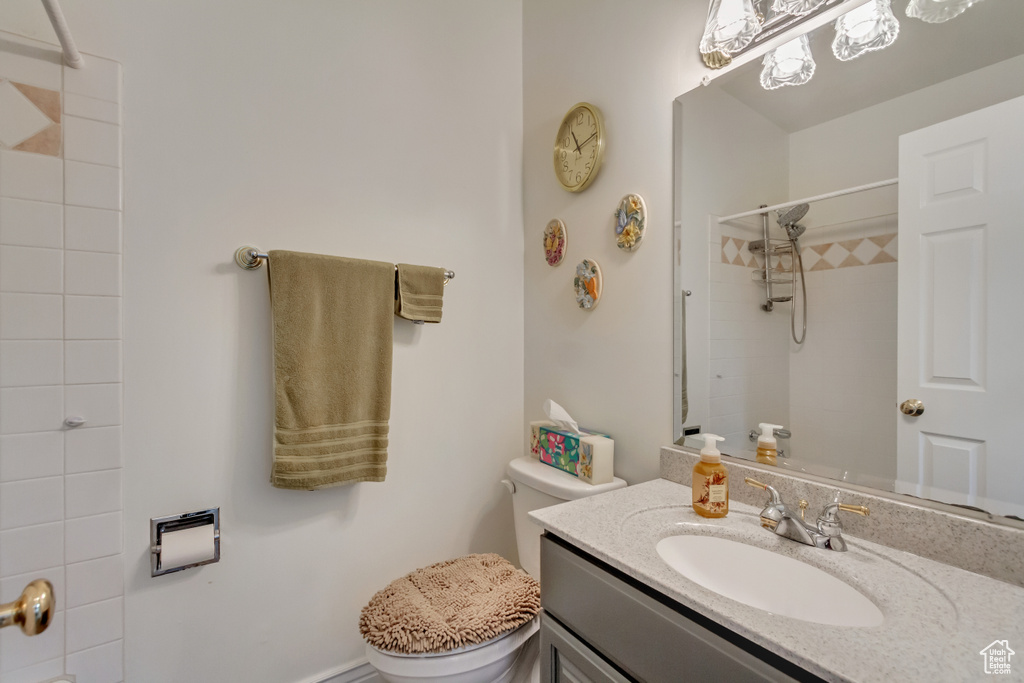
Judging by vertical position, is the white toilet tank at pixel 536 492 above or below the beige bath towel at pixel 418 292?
below

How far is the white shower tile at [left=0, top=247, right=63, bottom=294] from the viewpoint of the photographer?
3.03 feet

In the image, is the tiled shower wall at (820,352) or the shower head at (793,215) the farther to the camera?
the shower head at (793,215)

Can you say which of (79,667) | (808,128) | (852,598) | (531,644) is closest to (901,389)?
(852,598)

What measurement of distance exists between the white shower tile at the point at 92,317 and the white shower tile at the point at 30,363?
46 mm

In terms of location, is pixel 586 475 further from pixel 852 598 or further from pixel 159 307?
pixel 159 307

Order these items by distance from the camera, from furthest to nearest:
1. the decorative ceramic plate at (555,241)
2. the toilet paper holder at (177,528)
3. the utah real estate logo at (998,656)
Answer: the decorative ceramic plate at (555,241)
the toilet paper holder at (177,528)
the utah real estate logo at (998,656)

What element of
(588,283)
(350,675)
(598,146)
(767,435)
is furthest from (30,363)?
(767,435)

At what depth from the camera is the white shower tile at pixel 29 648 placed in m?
0.91

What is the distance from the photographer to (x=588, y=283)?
1431 mm

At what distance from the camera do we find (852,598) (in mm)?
689

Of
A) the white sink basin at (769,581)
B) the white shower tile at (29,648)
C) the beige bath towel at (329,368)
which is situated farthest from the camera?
the beige bath towel at (329,368)

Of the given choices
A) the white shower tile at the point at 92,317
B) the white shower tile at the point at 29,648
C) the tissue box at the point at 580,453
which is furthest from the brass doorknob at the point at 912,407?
the white shower tile at the point at 29,648

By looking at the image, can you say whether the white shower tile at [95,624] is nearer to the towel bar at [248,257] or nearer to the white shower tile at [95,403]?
the white shower tile at [95,403]

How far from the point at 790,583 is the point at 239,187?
1558 mm
